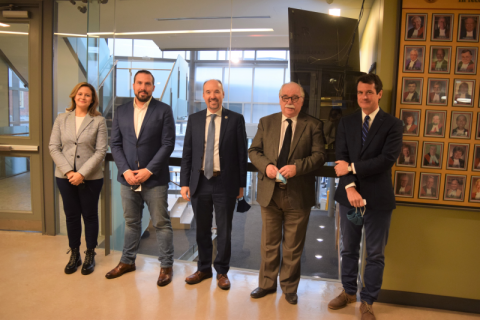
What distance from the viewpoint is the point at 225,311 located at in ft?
8.54

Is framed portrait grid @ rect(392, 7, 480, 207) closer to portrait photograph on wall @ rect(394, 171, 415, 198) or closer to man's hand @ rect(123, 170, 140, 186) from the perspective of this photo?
portrait photograph on wall @ rect(394, 171, 415, 198)

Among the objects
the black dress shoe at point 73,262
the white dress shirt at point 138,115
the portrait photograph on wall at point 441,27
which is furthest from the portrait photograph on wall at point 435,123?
the black dress shoe at point 73,262

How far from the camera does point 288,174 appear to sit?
97.7 inches

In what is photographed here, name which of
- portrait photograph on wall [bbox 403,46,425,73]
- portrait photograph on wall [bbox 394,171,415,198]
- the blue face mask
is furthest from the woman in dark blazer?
portrait photograph on wall [bbox 403,46,425,73]

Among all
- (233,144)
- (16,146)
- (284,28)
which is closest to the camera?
(233,144)

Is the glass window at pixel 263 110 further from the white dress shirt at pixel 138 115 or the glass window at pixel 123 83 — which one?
the glass window at pixel 123 83

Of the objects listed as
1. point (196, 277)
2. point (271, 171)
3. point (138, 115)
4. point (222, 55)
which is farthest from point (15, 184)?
point (271, 171)

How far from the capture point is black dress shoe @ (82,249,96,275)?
313 cm

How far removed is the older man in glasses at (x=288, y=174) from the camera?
8.38ft

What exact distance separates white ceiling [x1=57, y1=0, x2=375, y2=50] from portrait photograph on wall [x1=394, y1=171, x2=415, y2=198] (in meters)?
1.34

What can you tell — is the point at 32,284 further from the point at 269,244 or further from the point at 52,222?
the point at 269,244

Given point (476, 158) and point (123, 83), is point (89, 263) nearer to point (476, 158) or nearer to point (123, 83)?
point (123, 83)

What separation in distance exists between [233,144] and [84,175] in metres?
1.34

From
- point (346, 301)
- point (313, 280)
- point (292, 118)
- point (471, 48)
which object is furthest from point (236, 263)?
point (471, 48)
